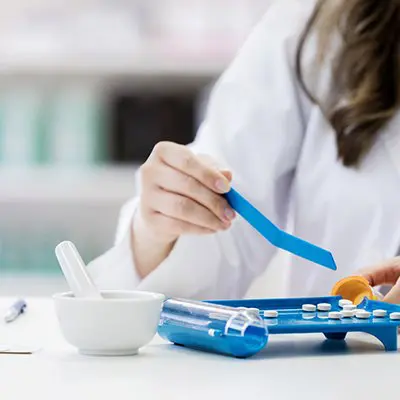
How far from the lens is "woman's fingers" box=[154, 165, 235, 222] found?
844 millimetres

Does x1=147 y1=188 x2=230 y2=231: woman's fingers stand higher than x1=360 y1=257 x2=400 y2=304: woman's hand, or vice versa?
x1=147 y1=188 x2=230 y2=231: woman's fingers

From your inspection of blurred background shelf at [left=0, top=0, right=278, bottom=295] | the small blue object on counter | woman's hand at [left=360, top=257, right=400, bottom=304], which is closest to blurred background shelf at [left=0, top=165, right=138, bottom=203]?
blurred background shelf at [left=0, top=0, right=278, bottom=295]

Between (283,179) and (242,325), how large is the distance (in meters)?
0.67

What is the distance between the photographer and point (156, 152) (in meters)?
0.89

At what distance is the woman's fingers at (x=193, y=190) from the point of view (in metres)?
0.84

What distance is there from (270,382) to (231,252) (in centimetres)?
64

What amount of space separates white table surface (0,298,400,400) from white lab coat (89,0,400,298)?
443mm

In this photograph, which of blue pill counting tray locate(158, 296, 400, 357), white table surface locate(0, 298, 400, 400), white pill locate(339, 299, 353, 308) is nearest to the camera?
white table surface locate(0, 298, 400, 400)

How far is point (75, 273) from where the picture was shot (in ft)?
2.20

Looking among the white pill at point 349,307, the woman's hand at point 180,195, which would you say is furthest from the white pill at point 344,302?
the woman's hand at point 180,195

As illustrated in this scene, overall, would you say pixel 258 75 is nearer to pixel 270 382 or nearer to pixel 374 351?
pixel 374 351

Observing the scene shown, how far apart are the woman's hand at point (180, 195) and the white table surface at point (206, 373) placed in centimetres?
17

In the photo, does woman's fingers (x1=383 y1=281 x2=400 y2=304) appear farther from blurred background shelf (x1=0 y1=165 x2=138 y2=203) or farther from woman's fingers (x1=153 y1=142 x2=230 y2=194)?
blurred background shelf (x1=0 y1=165 x2=138 y2=203)

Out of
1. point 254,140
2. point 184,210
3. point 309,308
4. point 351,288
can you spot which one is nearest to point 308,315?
point 309,308
